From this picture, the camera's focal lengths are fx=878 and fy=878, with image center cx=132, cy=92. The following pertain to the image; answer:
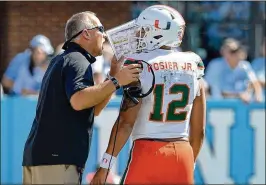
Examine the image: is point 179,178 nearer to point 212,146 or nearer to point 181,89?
point 181,89

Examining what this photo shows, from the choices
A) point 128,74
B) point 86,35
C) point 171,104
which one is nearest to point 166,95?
point 171,104

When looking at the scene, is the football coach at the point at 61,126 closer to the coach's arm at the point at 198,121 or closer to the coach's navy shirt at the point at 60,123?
the coach's navy shirt at the point at 60,123

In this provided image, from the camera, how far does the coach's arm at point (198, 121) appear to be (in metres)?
6.07

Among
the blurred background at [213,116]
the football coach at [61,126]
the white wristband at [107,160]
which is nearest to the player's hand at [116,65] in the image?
the football coach at [61,126]

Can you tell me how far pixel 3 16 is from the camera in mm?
12477

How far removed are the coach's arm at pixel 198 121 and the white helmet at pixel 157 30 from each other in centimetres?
42

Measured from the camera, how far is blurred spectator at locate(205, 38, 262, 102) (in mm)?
10328

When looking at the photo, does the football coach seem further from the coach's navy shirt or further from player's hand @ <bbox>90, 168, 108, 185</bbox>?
player's hand @ <bbox>90, 168, 108, 185</bbox>

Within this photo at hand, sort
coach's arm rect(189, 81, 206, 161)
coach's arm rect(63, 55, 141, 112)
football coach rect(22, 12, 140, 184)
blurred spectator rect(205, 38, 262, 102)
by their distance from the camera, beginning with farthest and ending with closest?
1. blurred spectator rect(205, 38, 262, 102)
2. coach's arm rect(189, 81, 206, 161)
3. football coach rect(22, 12, 140, 184)
4. coach's arm rect(63, 55, 141, 112)

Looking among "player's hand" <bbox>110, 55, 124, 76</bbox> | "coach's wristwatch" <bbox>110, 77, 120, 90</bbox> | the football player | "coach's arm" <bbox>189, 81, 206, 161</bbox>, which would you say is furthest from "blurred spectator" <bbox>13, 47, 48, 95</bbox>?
"coach's wristwatch" <bbox>110, 77, 120, 90</bbox>

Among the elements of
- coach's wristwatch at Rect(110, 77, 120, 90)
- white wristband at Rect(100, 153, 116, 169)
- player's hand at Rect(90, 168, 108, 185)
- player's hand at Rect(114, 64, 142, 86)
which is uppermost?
player's hand at Rect(114, 64, 142, 86)

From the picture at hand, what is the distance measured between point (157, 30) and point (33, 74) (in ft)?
15.7

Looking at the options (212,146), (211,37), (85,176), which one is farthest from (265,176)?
(211,37)

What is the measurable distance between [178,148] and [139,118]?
0.33 metres
